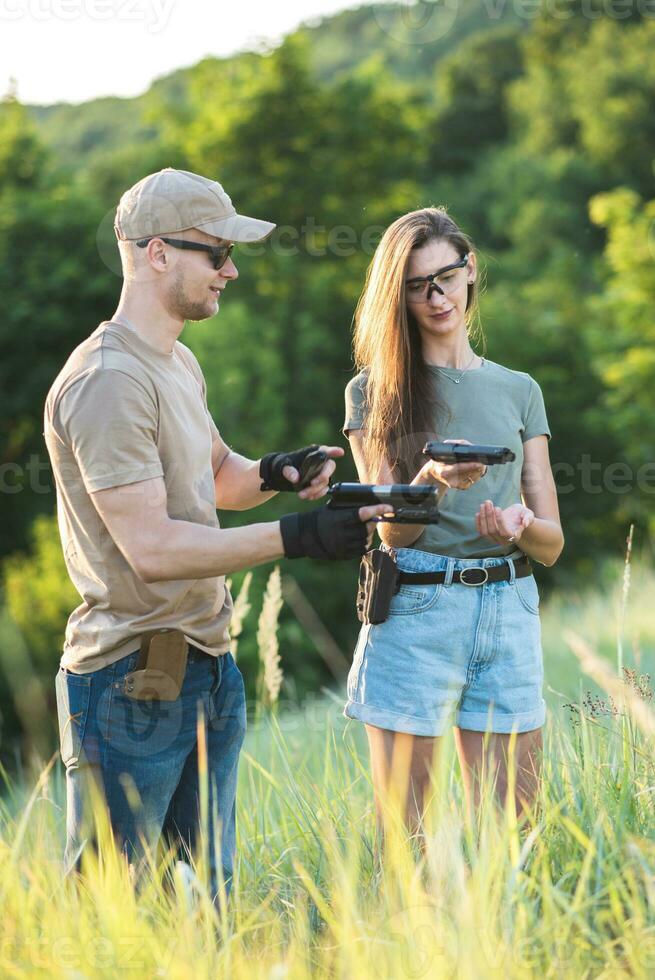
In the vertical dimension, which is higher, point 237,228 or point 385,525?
point 237,228

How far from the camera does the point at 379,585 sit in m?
2.71

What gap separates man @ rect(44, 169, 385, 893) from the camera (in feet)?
8.07

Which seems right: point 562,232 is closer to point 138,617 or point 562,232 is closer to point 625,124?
point 625,124

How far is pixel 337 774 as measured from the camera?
10.4 feet

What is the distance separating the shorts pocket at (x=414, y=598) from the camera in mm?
Answer: 2719

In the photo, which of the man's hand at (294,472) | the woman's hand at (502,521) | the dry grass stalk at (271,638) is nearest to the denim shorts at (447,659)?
the woman's hand at (502,521)

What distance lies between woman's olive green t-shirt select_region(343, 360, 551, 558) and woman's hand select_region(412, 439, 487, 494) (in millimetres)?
111

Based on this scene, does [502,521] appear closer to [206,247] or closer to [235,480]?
[235,480]

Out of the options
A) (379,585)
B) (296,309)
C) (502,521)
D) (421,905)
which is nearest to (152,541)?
(379,585)

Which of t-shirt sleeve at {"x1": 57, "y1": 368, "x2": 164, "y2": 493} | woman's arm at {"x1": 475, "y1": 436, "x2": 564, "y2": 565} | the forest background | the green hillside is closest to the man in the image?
t-shirt sleeve at {"x1": 57, "y1": 368, "x2": 164, "y2": 493}

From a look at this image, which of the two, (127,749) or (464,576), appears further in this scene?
(464,576)

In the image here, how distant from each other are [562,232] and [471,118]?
13968 millimetres

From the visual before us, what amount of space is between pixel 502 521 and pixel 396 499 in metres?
0.29

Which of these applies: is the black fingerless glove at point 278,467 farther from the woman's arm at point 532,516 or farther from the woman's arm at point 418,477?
the woman's arm at point 532,516
